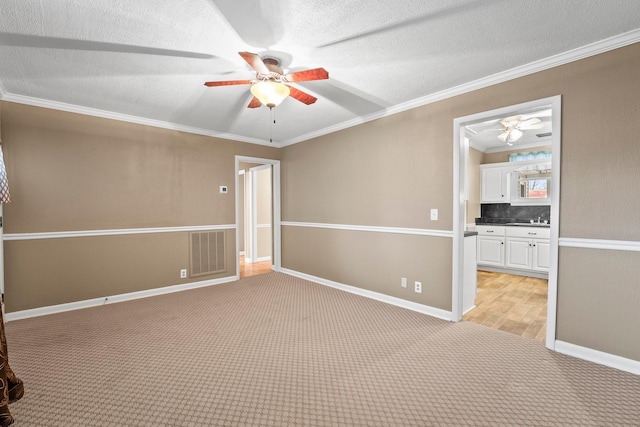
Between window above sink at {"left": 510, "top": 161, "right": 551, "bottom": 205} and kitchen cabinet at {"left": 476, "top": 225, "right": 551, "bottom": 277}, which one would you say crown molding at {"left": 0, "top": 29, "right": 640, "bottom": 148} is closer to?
kitchen cabinet at {"left": 476, "top": 225, "right": 551, "bottom": 277}

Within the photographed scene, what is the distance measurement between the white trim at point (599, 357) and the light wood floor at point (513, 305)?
0.88 feet

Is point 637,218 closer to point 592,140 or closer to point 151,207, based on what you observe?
point 592,140

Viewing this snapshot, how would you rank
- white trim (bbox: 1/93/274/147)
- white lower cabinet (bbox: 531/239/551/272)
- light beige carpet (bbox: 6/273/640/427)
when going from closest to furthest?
light beige carpet (bbox: 6/273/640/427) < white trim (bbox: 1/93/274/147) < white lower cabinet (bbox: 531/239/551/272)

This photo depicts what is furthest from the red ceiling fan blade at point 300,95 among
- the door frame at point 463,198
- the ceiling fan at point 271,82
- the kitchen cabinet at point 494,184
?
the kitchen cabinet at point 494,184

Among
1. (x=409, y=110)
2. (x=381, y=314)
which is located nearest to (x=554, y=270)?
(x=381, y=314)

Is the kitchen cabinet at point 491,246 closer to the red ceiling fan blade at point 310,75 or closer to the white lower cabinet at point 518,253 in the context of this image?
the white lower cabinet at point 518,253

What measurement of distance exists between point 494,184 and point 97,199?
22.4 ft

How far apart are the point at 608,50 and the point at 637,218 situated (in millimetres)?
1275

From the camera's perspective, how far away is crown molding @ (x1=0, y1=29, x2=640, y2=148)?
2146 millimetres

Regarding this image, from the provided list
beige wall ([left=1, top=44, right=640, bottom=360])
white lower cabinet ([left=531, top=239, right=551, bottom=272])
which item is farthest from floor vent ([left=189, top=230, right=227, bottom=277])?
white lower cabinet ([left=531, top=239, right=551, bottom=272])

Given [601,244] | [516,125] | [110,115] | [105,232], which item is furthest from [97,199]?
[516,125]

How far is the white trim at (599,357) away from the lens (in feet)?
6.92

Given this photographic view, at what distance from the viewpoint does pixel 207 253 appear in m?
4.50

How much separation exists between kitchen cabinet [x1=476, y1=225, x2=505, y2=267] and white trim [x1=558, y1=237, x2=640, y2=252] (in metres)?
3.29
